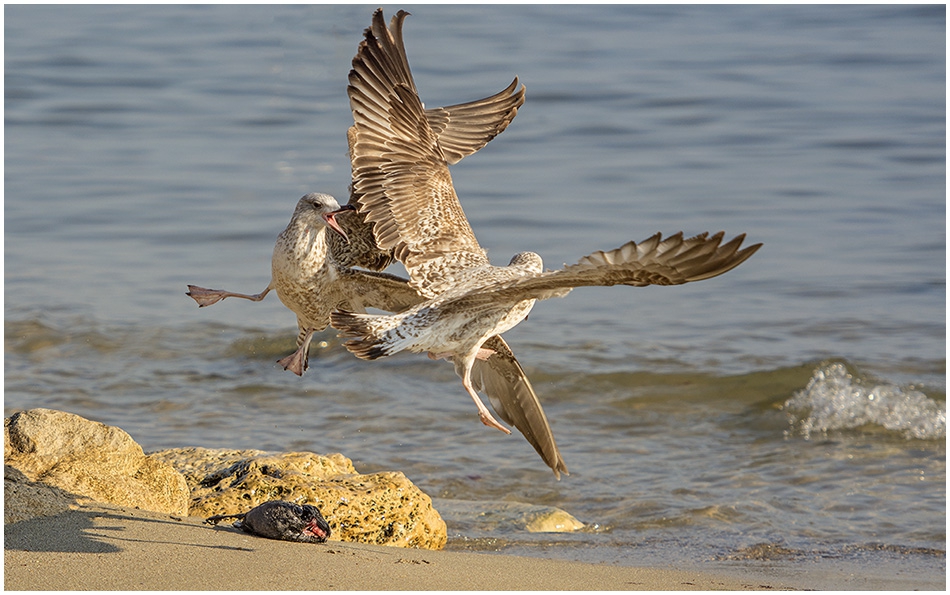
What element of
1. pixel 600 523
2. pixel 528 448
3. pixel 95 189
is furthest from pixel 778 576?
pixel 95 189

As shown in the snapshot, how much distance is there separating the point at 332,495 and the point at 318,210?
3.76 ft

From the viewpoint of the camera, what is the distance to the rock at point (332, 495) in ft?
14.9

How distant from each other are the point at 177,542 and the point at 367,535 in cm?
85

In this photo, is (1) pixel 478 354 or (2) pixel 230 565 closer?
(2) pixel 230 565

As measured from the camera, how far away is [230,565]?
3785 mm

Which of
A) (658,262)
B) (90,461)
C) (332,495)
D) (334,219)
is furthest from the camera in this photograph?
(334,219)

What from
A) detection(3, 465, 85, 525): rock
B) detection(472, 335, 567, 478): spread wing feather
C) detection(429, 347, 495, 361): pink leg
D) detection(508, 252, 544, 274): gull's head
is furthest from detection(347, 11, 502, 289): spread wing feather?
detection(3, 465, 85, 525): rock

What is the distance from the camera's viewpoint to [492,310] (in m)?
4.59

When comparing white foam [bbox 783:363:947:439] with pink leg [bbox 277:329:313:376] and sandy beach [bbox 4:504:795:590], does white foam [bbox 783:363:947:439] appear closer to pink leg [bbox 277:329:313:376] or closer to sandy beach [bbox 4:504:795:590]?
sandy beach [bbox 4:504:795:590]

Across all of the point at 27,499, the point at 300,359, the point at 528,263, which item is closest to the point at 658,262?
the point at 528,263

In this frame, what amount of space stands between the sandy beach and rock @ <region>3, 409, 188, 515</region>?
0.39ft

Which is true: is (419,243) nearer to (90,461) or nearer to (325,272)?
(325,272)

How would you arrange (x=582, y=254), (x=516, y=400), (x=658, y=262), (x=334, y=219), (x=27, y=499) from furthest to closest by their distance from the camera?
(x=582, y=254) < (x=516, y=400) < (x=334, y=219) < (x=27, y=499) < (x=658, y=262)

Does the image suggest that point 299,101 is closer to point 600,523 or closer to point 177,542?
point 600,523
